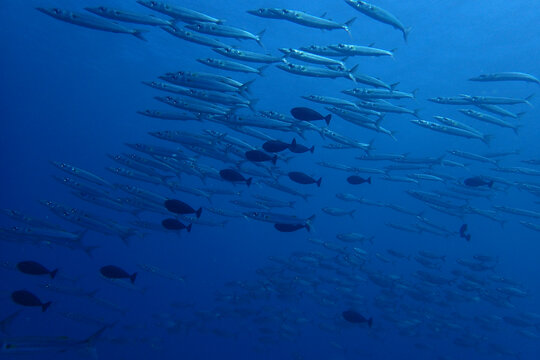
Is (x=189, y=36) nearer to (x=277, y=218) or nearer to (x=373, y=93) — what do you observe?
(x=277, y=218)

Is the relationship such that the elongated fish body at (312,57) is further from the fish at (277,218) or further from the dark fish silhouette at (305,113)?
the fish at (277,218)

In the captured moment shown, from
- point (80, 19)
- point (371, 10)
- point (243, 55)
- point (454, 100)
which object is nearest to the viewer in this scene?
point (80, 19)

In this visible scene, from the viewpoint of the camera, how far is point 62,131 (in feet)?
217

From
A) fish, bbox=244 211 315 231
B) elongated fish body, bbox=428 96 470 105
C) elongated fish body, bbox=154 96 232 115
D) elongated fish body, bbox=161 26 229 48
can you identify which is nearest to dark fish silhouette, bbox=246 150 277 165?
fish, bbox=244 211 315 231

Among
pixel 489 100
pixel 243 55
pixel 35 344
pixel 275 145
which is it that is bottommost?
pixel 35 344

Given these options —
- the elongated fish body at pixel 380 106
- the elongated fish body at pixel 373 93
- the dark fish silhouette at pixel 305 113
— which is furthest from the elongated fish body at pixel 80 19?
the elongated fish body at pixel 380 106

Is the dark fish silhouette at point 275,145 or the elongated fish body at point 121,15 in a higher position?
the elongated fish body at point 121,15

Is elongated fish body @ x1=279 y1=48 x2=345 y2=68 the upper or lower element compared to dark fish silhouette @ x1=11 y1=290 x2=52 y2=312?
upper

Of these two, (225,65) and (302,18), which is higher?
(302,18)

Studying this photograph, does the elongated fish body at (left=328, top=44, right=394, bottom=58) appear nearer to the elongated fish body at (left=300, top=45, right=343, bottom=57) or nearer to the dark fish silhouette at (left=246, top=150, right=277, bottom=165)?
the elongated fish body at (left=300, top=45, right=343, bottom=57)

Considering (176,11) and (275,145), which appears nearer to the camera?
(275,145)

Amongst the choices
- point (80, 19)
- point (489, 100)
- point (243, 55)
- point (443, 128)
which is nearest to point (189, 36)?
point (243, 55)

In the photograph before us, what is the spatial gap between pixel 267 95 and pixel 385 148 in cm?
2108

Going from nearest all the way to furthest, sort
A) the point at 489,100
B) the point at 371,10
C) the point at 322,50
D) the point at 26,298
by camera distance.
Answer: the point at 26,298 → the point at 371,10 → the point at 322,50 → the point at 489,100
